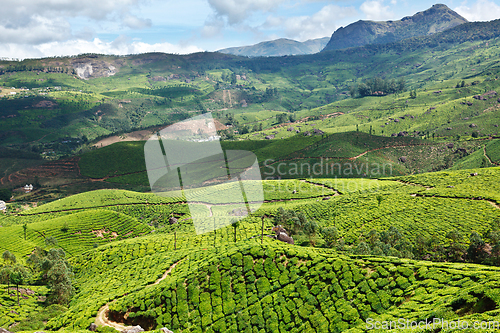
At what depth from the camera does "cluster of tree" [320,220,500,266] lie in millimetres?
46844

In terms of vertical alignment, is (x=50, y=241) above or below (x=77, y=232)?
above

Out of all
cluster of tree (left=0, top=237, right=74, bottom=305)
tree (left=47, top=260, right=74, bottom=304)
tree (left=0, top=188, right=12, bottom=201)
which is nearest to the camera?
cluster of tree (left=0, top=237, right=74, bottom=305)

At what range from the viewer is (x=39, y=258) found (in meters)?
58.0

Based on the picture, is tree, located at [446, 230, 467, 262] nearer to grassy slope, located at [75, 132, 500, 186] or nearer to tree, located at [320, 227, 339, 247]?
tree, located at [320, 227, 339, 247]

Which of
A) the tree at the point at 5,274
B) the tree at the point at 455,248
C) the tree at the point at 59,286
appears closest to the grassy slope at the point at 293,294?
the tree at the point at 59,286

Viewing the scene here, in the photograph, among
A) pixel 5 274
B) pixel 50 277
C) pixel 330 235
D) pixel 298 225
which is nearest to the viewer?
pixel 5 274

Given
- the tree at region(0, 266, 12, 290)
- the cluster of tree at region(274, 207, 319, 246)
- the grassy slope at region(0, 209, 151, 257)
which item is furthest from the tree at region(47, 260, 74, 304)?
the cluster of tree at region(274, 207, 319, 246)

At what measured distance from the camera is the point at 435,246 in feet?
175

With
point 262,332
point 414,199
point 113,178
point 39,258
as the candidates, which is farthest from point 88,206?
point 414,199

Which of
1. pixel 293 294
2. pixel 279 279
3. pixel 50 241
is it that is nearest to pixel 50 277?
pixel 50 241

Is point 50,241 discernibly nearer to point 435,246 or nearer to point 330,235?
point 330,235

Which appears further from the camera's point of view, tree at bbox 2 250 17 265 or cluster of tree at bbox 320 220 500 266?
tree at bbox 2 250 17 265

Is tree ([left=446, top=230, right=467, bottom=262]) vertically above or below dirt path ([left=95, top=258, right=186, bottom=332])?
below

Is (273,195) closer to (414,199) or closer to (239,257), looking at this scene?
(414,199)
